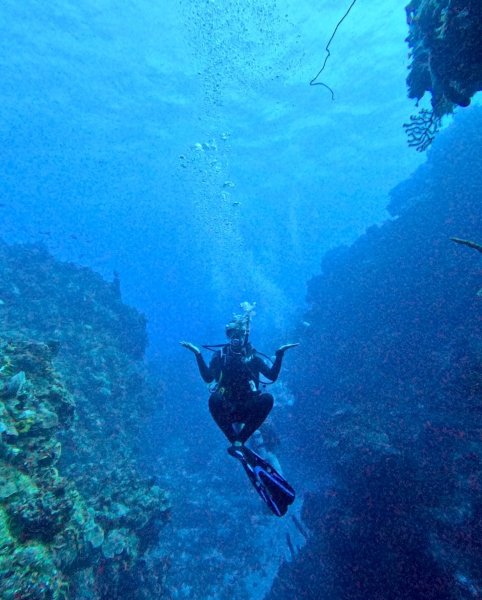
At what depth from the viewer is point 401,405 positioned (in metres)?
11.8

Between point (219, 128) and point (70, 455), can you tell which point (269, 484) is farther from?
point (219, 128)

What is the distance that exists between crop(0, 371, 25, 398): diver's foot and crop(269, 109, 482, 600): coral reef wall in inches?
328

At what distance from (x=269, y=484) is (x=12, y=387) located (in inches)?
233

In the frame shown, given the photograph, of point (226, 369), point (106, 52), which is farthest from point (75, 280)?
point (226, 369)

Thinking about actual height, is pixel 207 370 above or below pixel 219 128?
below

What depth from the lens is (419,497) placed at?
7648 mm

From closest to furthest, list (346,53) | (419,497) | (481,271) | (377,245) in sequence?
(419,497) → (481,271) → (377,245) → (346,53)

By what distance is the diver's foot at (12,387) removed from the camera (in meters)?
7.05

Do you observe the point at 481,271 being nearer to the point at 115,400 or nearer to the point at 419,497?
the point at 419,497

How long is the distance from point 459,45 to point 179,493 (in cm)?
1866

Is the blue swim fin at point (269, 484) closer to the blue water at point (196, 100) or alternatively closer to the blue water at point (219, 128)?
the blue water at point (219, 128)

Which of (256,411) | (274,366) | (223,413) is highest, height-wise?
(274,366)

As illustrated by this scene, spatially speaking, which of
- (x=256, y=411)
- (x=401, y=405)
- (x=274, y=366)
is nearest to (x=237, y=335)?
(x=274, y=366)

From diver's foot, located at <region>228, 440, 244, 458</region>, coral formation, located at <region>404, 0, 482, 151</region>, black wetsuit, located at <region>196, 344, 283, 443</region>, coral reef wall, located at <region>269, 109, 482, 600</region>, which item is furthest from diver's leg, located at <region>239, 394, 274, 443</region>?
coral formation, located at <region>404, 0, 482, 151</region>
